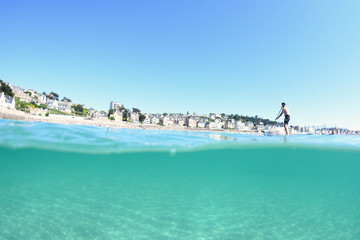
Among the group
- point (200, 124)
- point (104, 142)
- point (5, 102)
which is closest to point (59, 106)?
point (5, 102)

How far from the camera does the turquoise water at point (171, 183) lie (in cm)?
861

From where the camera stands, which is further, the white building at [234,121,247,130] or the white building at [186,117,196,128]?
the white building at [234,121,247,130]

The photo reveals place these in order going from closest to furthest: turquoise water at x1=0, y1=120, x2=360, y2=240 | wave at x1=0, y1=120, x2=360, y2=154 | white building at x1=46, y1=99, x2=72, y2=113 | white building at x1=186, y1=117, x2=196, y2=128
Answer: turquoise water at x1=0, y1=120, x2=360, y2=240
wave at x1=0, y1=120, x2=360, y2=154
white building at x1=46, y1=99, x2=72, y2=113
white building at x1=186, y1=117, x2=196, y2=128

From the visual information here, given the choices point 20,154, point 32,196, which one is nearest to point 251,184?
point 32,196

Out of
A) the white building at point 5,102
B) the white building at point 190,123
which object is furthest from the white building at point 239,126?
the white building at point 5,102

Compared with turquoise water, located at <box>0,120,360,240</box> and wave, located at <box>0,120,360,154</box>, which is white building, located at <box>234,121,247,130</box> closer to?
turquoise water, located at <box>0,120,360,240</box>

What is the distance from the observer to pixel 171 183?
779 inches

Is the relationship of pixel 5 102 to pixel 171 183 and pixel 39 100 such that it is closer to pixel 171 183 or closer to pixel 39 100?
pixel 171 183

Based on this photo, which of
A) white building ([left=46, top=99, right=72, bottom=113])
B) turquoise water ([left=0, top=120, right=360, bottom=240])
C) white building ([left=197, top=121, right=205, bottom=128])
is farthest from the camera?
white building ([left=197, top=121, right=205, bottom=128])

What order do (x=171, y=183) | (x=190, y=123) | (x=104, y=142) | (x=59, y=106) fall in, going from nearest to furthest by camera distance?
1. (x=104, y=142)
2. (x=171, y=183)
3. (x=59, y=106)
4. (x=190, y=123)

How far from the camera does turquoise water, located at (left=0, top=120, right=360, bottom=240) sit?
339 inches

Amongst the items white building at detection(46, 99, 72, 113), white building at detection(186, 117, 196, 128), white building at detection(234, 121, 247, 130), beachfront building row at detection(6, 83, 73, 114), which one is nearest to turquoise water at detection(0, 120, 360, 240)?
beachfront building row at detection(6, 83, 73, 114)

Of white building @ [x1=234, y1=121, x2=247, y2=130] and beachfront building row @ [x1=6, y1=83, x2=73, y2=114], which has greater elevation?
beachfront building row @ [x1=6, y1=83, x2=73, y2=114]

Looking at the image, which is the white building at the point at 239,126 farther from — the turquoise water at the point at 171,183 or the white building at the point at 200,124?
the turquoise water at the point at 171,183
